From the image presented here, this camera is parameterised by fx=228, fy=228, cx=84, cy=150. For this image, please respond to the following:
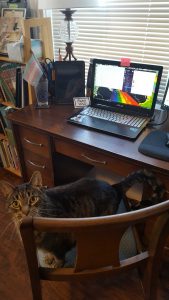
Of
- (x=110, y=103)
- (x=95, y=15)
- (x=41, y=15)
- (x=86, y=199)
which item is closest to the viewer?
(x=86, y=199)

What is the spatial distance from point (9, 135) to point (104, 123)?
986mm

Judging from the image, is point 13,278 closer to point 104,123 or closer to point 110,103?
point 104,123

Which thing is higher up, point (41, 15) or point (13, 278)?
point (41, 15)

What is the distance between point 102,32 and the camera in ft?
5.22

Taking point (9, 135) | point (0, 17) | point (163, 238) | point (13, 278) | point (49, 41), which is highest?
point (0, 17)

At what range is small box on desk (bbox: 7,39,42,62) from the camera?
4.99 ft

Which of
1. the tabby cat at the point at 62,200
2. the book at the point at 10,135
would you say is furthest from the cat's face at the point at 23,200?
the book at the point at 10,135

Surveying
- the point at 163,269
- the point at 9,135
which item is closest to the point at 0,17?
the point at 9,135

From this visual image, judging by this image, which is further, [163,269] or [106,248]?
[163,269]

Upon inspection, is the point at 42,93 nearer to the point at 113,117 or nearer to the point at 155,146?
the point at 113,117

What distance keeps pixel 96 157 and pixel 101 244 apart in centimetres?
59

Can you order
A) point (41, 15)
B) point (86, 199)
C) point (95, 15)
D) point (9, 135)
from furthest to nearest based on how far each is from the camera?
point (9, 135)
point (41, 15)
point (95, 15)
point (86, 199)

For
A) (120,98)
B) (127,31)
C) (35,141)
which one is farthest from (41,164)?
(127,31)

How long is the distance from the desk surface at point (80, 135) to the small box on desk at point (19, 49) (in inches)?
13.9
